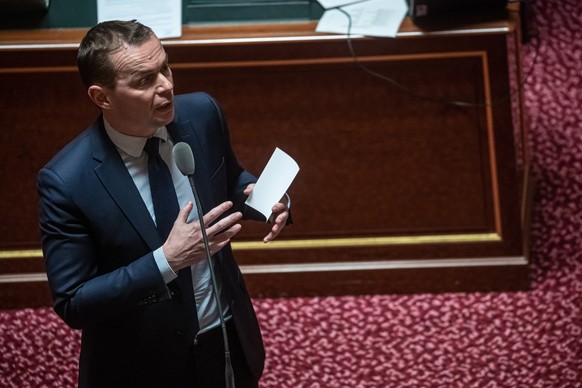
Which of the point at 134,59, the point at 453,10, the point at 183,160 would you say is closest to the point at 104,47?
the point at 134,59

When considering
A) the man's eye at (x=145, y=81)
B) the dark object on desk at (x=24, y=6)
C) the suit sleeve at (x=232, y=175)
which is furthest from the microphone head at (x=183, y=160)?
the dark object on desk at (x=24, y=6)

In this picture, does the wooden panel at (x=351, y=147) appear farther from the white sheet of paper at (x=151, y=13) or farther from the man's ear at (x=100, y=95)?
the man's ear at (x=100, y=95)

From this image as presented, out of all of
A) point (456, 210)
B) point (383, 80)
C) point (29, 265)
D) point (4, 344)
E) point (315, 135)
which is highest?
point (383, 80)

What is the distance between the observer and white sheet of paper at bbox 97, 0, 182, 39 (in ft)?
10.3

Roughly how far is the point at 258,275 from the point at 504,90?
1.17m

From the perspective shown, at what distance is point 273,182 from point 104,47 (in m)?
0.45

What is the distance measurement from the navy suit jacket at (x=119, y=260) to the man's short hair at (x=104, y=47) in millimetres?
129

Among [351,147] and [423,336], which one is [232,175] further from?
[423,336]

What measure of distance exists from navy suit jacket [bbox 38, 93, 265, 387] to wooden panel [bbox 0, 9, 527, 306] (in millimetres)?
1276

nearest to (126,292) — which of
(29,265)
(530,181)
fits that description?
(29,265)

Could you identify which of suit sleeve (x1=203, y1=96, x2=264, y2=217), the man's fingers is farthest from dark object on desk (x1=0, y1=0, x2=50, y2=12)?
the man's fingers

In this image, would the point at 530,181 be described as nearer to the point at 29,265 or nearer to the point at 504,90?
the point at 504,90

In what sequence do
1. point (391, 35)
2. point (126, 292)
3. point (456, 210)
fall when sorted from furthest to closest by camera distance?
point (456, 210), point (391, 35), point (126, 292)

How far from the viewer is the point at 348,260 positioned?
3395 mm
